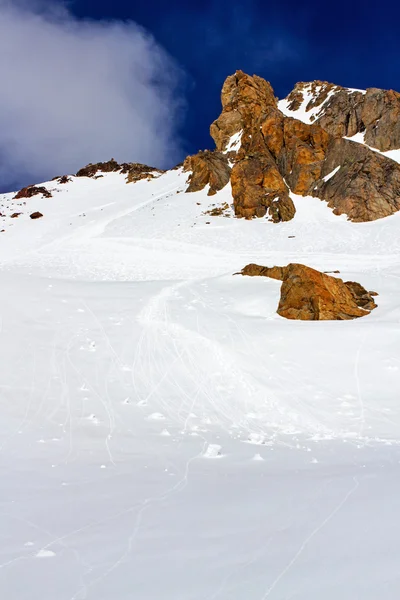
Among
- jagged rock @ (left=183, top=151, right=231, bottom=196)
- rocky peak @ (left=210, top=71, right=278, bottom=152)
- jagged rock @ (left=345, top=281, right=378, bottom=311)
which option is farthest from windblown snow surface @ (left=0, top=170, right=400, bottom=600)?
rocky peak @ (left=210, top=71, right=278, bottom=152)

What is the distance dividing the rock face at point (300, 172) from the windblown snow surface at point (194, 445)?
2066 cm

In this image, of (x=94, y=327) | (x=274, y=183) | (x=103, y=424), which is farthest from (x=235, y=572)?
(x=274, y=183)

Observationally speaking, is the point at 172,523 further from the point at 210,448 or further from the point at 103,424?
the point at 103,424

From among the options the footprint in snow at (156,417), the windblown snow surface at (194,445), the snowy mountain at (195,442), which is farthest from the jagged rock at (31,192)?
the footprint in snow at (156,417)

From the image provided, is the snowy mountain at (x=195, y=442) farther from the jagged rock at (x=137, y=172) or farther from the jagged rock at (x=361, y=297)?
the jagged rock at (x=137, y=172)

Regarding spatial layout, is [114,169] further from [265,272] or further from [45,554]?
[45,554]

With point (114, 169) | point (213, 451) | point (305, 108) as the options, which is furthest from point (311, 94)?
point (213, 451)

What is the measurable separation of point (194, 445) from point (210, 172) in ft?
146

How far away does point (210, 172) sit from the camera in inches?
1818

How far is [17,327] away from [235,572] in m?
9.19

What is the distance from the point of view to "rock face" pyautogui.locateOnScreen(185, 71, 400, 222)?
3547 centimetres

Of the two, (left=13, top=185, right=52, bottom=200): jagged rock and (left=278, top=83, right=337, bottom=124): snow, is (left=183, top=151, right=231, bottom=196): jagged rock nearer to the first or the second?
(left=278, top=83, right=337, bottom=124): snow

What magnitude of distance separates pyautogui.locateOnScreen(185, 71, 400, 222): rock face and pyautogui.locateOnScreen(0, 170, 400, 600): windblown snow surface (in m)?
20.7

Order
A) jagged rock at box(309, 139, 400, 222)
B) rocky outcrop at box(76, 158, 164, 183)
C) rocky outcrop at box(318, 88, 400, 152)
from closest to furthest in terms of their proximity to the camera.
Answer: jagged rock at box(309, 139, 400, 222) < rocky outcrop at box(318, 88, 400, 152) < rocky outcrop at box(76, 158, 164, 183)
